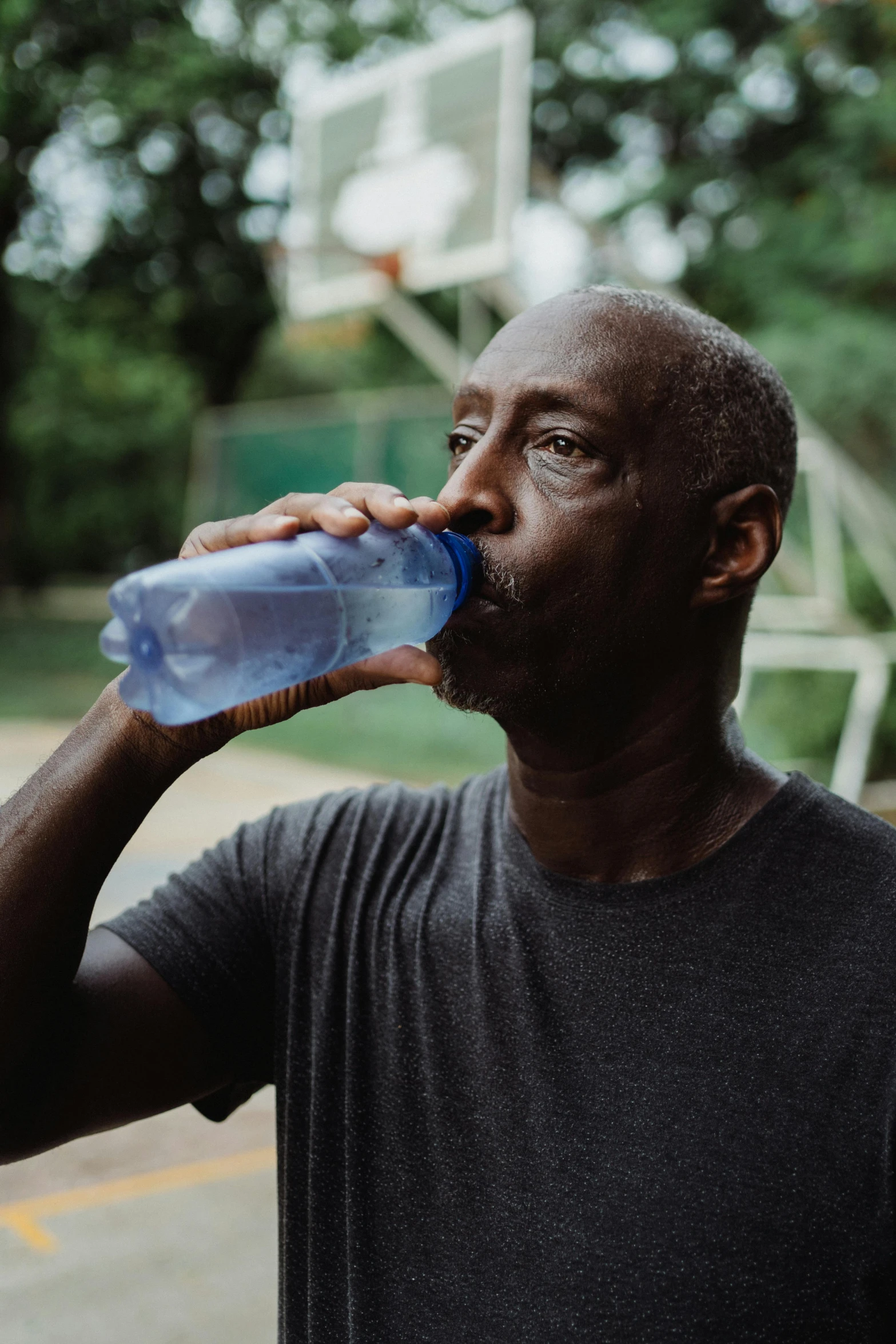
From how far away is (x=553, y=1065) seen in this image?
4.82ft

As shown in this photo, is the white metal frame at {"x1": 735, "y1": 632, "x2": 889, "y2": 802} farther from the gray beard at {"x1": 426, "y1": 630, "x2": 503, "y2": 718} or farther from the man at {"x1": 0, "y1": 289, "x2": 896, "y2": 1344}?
the gray beard at {"x1": 426, "y1": 630, "x2": 503, "y2": 718}

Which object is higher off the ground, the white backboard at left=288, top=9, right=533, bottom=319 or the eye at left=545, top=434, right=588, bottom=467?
the white backboard at left=288, top=9, right=533, bottom=319

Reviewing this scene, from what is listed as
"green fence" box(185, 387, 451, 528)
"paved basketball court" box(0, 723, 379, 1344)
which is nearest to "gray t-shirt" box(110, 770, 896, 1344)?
"paved basketball court" box(0, 723, 379, 1344)

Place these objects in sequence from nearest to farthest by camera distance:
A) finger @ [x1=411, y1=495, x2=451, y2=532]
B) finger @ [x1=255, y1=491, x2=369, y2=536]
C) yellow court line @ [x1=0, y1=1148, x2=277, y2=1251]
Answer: finger @ [x1=255, y1=491, x2=369, y2=536] → finger @ [x1=411, y1=495, x2=451, y2=532] → yellow court line @ [x1=0, y1=1148, x2=277, y2=1251]

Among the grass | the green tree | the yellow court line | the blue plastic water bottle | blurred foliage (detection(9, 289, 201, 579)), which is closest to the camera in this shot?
the blue plastic water bottle

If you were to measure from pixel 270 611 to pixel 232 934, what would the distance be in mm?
614

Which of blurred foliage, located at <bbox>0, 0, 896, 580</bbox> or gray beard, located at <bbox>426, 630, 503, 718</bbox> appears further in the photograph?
blurred foliage, located at <bbox>0, 0, 896, 580</bbox>

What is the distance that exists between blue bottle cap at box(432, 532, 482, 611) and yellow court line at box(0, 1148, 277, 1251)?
107 inches

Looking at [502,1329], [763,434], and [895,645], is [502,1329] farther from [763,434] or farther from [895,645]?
[895,645]

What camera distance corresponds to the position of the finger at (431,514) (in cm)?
139

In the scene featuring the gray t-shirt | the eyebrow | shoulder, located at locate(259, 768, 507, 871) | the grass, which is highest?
the eyebrow

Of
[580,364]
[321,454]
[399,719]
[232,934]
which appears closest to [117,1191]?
[232,934]

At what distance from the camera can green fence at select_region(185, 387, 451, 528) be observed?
10.7m

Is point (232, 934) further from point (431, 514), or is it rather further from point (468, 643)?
point (431, 514)
